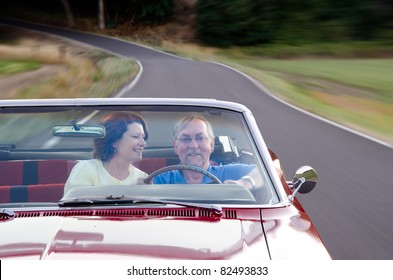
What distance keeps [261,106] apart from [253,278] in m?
20.5

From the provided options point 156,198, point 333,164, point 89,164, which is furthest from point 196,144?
point 333,164

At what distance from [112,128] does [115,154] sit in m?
0.16

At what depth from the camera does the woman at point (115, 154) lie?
14.9ft

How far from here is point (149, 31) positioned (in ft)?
237

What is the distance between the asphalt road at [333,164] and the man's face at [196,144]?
213cm

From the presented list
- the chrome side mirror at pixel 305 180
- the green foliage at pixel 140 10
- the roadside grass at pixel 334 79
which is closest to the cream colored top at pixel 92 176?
the chrome side mirror at pixel 305 180

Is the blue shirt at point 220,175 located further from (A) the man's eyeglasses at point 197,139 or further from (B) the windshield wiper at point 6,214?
(B) the windshield wiper at point 6,214

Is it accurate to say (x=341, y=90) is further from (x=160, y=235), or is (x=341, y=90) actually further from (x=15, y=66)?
(x=160, y=235)

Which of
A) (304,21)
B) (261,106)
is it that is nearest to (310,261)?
(261,106)

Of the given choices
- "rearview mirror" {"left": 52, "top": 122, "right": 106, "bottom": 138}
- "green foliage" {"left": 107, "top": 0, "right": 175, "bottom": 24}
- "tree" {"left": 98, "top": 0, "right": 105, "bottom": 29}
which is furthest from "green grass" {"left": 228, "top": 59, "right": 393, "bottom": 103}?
"rearview mirror" {"left": 52, "top": 122, "right": 106, "bottom": 138}

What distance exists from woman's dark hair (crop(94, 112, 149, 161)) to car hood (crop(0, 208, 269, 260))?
33.9 inches

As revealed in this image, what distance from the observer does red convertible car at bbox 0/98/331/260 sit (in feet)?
11.2

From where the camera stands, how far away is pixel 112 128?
14.9ft

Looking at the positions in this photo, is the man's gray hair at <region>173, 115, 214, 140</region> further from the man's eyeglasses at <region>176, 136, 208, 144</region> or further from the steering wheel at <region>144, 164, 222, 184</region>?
the steering wheel at <region>144, 164, 222, 184</region>
